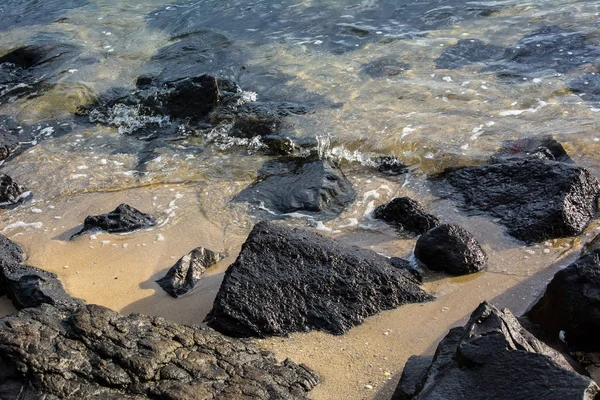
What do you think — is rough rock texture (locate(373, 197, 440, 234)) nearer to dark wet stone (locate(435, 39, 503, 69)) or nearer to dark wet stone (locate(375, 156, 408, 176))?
dark wet stone (locate(375, 156, 408, 176))

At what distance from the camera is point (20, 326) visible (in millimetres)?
3670

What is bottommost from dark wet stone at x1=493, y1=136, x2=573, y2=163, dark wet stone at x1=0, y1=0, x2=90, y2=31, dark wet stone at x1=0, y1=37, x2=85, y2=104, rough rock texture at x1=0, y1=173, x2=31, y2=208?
dark wet stone at x1=493, y1=136, x2=573, y2=163

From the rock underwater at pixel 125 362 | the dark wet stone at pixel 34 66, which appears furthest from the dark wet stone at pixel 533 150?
the dark wet stone at pixel 34 66

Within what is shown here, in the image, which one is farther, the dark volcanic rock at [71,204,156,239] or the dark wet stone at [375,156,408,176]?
the dark wet stone at [375,156,408,176]

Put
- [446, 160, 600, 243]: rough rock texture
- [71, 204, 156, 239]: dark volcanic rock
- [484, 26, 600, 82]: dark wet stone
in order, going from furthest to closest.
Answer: [484, 26, 600, 82]: dark wet stone → [71, 204, 156, 239]: dark volcanic rock → [446, 160, 600, 243]: rough rock texture

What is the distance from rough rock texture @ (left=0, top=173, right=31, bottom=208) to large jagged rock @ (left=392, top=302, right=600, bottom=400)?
5.52m

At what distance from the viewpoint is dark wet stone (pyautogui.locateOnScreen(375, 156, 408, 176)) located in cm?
766

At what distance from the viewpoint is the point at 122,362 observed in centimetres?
365

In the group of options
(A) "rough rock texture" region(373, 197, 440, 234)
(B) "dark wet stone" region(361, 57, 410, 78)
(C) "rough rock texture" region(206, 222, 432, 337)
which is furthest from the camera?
(B) "dark wet stone" region(361, 57, 410, 78)

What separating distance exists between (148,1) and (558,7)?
10.0 m

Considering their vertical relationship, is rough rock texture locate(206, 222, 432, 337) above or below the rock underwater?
below

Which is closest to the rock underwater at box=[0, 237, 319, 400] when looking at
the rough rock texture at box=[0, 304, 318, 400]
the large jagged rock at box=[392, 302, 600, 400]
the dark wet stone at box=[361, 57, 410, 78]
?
the rough rock texture at box=[0, 304, 318, 400]

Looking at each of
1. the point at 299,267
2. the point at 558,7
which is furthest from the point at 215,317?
the point at 558,7

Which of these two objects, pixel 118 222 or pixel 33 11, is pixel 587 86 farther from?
pixel 33 11
